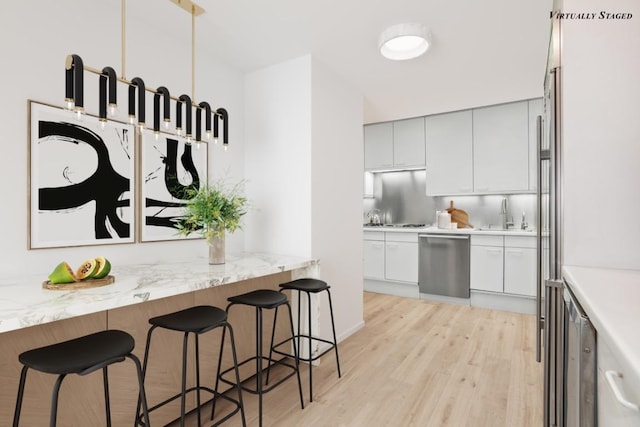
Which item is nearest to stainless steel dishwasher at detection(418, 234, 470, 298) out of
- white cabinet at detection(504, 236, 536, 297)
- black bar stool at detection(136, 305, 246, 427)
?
white cabinet at detection(504, 236, 536, 297)

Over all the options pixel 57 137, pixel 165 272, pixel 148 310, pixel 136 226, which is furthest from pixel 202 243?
pixel 57 137

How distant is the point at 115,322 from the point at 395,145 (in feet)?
14.1

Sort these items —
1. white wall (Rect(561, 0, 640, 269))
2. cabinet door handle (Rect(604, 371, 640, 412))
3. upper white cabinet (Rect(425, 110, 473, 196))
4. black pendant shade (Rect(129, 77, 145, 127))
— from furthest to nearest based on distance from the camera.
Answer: upper white cabinet (Rect(425, 110, 473, 196)) → black pendant shade (Rect(129, 77, 145, 127)) → white wall (Rect(561, 0, 640, 269)) → cabinet door handle (Rect(604, 371, 640, 412))

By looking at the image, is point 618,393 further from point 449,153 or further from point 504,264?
point 449,153

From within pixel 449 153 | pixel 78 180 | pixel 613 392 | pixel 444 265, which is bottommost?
pixel 444 265

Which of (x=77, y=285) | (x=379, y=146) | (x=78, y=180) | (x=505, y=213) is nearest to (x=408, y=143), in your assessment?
(x=379, y=146)

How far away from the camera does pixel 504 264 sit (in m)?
4.14

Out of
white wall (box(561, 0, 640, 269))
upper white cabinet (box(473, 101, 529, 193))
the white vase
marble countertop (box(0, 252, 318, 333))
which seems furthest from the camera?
upper white cabinet (box(473, 101, 529, 193))

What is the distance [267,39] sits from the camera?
2.60 m

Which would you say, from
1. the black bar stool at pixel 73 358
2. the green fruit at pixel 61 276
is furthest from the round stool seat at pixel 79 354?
the green fruit at pixel 61 276

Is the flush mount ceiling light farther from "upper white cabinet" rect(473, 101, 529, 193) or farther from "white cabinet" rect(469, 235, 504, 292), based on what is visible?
"white cabinet" rect(469, 235, 504, 292)

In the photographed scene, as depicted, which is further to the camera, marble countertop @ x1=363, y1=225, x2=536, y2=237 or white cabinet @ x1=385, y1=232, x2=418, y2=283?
white cabinet @ x1=385, y1=232, x2=418, y2=283

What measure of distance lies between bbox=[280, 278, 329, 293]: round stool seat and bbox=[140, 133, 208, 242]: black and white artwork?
86 cm

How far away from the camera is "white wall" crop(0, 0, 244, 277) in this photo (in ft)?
5.82
